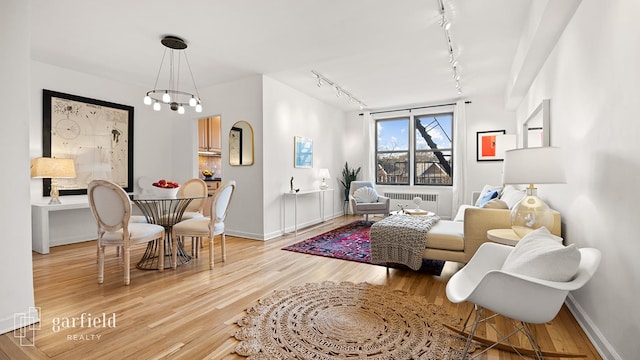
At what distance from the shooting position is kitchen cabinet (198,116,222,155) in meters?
6.95

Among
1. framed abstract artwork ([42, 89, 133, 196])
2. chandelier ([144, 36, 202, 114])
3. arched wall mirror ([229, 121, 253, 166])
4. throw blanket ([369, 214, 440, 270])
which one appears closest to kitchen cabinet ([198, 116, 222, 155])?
chandelier ([144, 36, 202, 114])

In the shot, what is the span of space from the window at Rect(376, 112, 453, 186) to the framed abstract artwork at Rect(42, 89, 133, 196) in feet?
17.6

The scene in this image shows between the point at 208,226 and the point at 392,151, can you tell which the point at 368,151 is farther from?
the point at 208,226

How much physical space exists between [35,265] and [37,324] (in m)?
1.81

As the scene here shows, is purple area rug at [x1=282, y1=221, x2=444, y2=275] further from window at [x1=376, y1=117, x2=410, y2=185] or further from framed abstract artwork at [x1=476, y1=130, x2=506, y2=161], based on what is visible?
framed abstract artwork at [x1=476, y1=130, x2=506, y2=161]

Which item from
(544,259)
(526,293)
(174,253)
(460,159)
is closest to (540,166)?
(544,259)

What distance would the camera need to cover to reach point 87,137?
15.2ft

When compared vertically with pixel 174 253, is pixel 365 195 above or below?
above

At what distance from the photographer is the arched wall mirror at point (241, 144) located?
4906 mm

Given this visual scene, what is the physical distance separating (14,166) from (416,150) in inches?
264

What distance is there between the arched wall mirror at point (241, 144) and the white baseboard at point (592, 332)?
4.19 m

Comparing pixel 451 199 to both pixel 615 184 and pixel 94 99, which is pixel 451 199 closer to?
pixel 615 184

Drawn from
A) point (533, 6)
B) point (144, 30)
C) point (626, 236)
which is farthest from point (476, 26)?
point (144, 30)

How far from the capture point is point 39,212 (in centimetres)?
384
